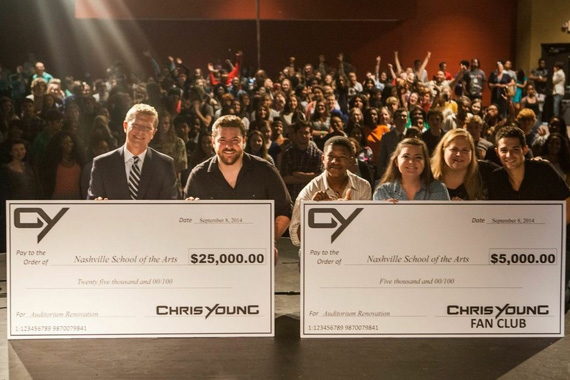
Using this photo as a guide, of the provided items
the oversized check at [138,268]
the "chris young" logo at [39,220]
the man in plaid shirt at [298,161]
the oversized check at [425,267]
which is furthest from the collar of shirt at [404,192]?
the man in plaid shirt at [298,161]

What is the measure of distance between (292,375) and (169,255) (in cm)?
114

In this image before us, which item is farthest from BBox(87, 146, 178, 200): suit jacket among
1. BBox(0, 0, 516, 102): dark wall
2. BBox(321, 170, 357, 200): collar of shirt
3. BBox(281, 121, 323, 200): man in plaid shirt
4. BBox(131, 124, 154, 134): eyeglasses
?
BBox(0, 0, 516, 102): dark wall

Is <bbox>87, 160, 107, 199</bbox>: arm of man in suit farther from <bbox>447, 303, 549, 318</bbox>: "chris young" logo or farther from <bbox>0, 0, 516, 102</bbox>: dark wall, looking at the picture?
<bbox>0, 0, 516, 102</bbox>: dark wall

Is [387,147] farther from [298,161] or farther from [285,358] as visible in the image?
[285,358]

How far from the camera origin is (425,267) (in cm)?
468

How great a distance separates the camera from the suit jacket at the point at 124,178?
207 inches

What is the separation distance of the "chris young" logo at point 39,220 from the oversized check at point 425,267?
157 cm

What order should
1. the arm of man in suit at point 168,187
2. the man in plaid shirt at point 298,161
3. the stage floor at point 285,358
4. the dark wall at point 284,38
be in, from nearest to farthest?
1. the stage floor at point 285,358
2. the arm of man in suit at point 168,187
3. the man in plaid shirt at point 298,161
4. the dark wall at point 284,38

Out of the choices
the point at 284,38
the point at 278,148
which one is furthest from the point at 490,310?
the point at 284,38

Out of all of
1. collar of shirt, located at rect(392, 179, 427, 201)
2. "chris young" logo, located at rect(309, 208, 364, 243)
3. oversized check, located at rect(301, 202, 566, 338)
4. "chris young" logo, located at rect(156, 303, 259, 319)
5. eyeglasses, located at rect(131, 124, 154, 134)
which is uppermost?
eyeglasses, located at rect(131, 124, 154, 134)

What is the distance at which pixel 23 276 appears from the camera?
463 centimetres

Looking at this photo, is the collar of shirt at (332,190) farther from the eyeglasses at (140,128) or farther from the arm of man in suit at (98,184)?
the arm of man in suit at (98,184)

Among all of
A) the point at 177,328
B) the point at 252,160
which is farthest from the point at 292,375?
the point at 252,160

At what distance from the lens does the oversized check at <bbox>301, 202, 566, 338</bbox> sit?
15.3ft
